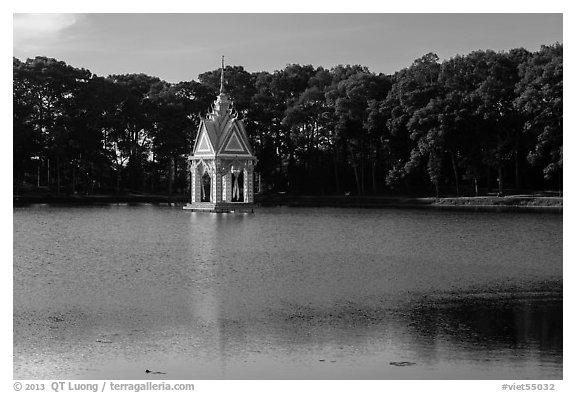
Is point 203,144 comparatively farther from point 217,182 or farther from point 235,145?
point 217,182

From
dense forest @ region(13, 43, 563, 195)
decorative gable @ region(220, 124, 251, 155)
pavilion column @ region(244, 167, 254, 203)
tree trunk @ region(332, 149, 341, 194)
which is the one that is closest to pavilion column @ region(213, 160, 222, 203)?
decorative gable @ region(220, 124, 251, 155)

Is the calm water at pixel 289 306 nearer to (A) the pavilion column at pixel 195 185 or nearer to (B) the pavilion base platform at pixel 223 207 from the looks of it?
(B) the pavilion base platform at pixel 223 207

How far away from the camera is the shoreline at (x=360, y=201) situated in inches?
2682

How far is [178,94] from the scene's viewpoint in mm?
87375

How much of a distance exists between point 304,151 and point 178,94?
12952 mm

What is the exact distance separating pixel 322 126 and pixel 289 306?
60.2 metres

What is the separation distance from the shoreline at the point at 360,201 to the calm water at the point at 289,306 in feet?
82.6

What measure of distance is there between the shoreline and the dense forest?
174 cm

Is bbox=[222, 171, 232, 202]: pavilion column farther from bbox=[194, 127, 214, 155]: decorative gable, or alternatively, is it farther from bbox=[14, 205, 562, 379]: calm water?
bbox=[14, 205, 562, 379]: calm water

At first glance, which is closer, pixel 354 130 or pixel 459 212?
pixel 459 212

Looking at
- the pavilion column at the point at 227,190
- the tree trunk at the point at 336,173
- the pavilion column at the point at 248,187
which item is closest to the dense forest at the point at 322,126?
the tree trunk at the point at 336,173
